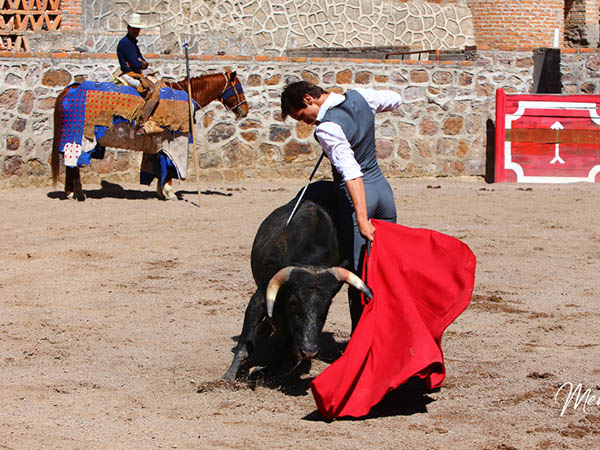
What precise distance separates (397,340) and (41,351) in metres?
1.91

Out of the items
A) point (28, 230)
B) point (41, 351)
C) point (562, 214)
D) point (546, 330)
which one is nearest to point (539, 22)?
point (562, 214)

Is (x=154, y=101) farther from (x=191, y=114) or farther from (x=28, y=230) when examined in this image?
(x=28, y=230)

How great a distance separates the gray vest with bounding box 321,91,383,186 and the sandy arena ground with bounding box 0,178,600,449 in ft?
3.23

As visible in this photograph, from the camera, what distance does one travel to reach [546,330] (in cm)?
485

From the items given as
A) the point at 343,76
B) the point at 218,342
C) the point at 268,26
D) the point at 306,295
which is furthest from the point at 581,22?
the point at 306,295

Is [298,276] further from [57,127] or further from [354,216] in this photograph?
[57,127]

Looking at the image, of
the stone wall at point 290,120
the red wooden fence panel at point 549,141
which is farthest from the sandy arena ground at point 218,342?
the red wooden fence panel at point 549,141

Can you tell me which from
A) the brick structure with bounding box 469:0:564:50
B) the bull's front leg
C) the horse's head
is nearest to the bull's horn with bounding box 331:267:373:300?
the bull's front leg

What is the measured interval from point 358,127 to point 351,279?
0.68 meters

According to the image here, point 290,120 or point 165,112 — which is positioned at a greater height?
point 165,112

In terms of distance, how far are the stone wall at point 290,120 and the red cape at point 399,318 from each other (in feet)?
24.9

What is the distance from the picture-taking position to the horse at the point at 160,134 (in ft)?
31.9

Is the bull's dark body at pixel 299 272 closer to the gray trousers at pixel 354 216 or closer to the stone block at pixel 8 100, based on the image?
the gray trousers at pixel 354 216

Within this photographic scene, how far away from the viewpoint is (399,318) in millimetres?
3752
